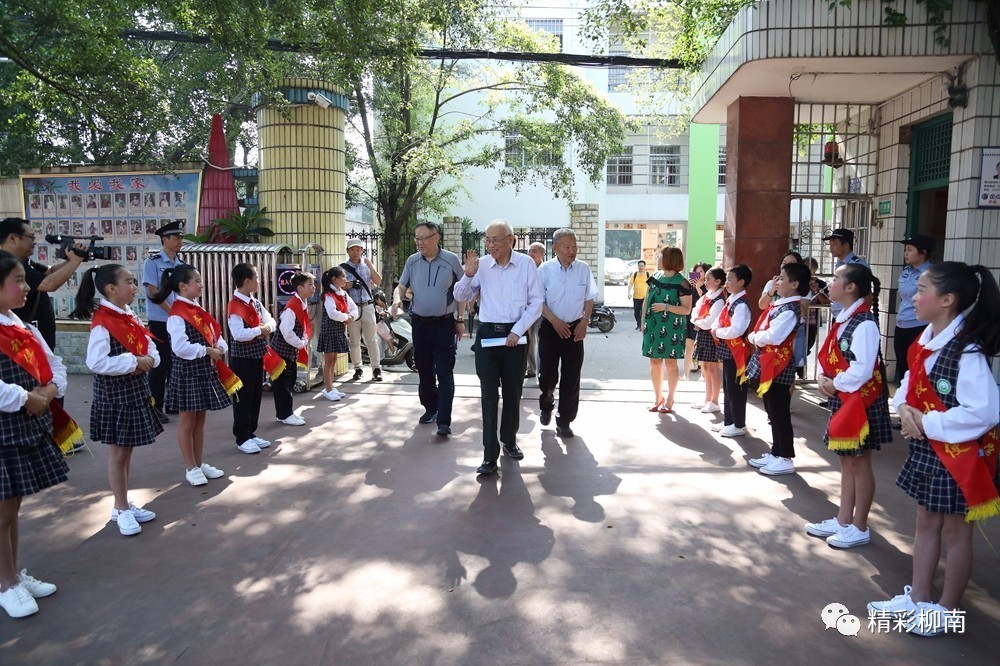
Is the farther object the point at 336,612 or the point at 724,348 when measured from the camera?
the point at 724,348

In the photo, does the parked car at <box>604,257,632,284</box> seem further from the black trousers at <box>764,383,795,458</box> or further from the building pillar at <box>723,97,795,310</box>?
the black trousers at <box>764,383,795,458</box>

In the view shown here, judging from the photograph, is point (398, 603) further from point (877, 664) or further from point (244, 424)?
point (244, 424)

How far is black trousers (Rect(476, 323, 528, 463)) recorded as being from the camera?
493 cm

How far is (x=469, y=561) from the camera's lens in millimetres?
3609

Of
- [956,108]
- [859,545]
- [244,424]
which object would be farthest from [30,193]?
[956,108]

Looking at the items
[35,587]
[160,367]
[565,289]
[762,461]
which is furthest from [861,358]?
[160,367]

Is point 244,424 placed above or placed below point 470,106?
below

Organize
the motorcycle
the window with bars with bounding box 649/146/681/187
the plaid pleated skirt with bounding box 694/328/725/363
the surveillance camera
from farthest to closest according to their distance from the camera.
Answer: the window with bars with bounding box 649/146/681/187
the motorcycle
the surveillance camera
the plaid pleated skirt with bounding box 694/328/725/363

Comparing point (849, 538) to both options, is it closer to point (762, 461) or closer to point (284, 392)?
point (762, 461)

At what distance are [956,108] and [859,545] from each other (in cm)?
475

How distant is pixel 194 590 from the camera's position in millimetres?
3350

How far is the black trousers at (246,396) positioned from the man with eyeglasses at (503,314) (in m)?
1.76

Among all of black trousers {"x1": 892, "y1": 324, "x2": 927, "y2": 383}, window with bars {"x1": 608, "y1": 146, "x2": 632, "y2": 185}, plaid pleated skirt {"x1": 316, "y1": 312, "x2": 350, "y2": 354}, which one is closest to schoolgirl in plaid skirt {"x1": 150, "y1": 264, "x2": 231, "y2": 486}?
plaid pleated skirt {"x1": 316, "y1": 312, "x2": 350, "y2": 354}

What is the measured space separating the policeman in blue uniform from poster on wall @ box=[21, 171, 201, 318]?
82.2 inches
